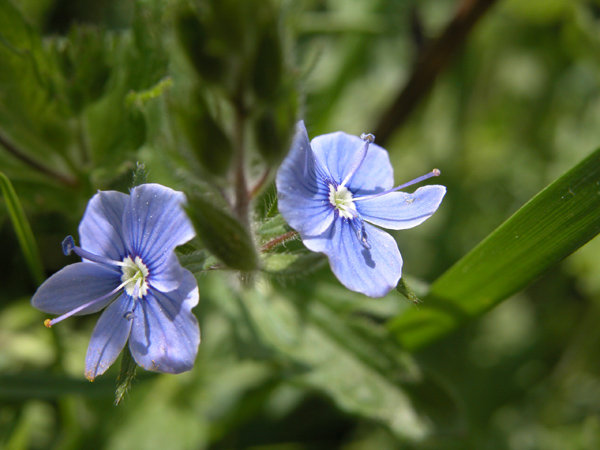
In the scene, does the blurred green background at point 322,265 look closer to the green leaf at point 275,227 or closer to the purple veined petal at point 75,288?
the green leaf at point 275,227

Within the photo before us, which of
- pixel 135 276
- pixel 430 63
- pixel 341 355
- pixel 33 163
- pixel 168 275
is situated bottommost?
pixel 341 355

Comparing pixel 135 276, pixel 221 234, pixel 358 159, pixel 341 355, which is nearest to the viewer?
pixel 221 234

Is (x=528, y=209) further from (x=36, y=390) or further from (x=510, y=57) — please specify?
(x=510, y=57)

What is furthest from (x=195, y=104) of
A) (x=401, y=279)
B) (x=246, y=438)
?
(x=246, y=438)

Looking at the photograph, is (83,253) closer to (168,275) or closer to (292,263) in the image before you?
(168,275)

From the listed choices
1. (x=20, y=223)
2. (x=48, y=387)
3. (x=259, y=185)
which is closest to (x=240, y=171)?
(x=259, y=185)
